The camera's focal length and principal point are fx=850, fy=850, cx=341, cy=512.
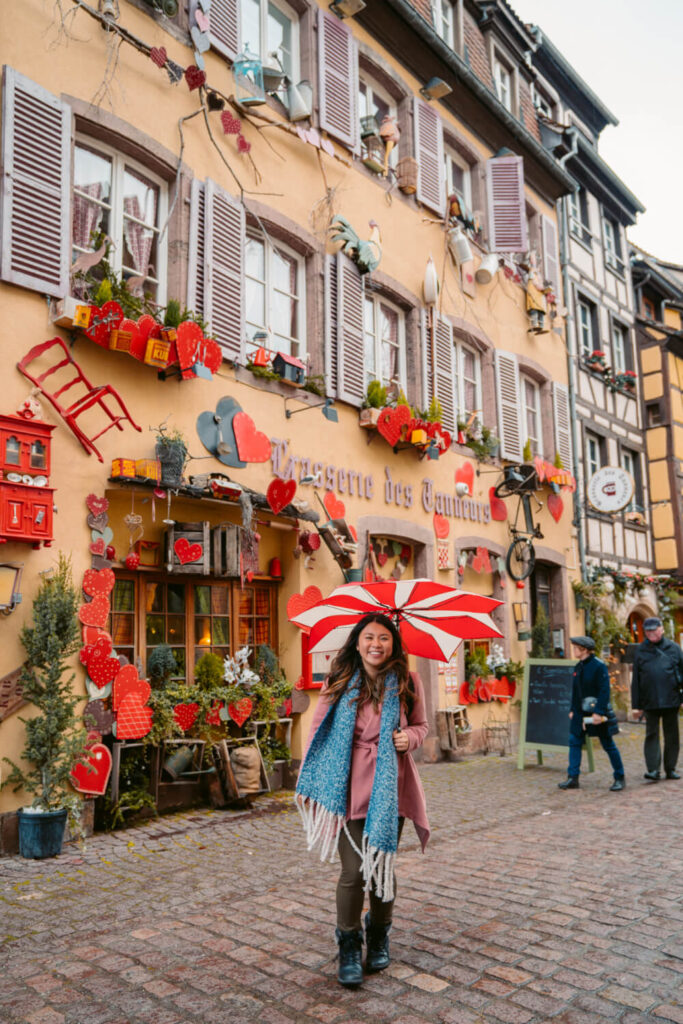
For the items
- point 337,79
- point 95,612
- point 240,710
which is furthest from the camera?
point 337,79

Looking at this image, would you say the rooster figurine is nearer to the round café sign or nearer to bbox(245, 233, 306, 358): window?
bbox(245, 233, 306, 358): window

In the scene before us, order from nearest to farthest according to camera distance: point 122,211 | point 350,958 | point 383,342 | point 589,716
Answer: point 350,958 < point 122,211 < point 589,716 < point 383,342

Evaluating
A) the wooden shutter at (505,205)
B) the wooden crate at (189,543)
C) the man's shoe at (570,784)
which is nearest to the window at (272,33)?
the wooden shutter at (505,205)

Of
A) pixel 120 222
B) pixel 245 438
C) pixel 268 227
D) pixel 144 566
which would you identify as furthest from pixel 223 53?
pixel 144 566

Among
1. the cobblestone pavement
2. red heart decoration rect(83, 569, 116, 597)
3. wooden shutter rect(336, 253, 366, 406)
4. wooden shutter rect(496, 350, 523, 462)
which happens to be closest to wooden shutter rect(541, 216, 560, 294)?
wooden shutter rect(496, 350, 523, 462)

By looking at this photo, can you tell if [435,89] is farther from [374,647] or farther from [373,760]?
[373,760]

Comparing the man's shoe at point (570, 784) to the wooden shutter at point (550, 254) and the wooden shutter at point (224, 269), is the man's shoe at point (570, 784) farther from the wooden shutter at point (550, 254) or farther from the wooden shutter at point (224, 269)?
the wooden shutter at point (550, 254)

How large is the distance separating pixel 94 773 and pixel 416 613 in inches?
131

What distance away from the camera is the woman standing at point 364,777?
338 cm

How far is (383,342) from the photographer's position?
10.4 m

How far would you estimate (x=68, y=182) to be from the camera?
658 cm

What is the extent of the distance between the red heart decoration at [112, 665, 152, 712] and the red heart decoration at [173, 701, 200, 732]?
0.41 metres

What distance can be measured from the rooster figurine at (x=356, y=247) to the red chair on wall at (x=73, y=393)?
3821 mm

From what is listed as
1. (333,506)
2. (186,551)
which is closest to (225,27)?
(333,506)
